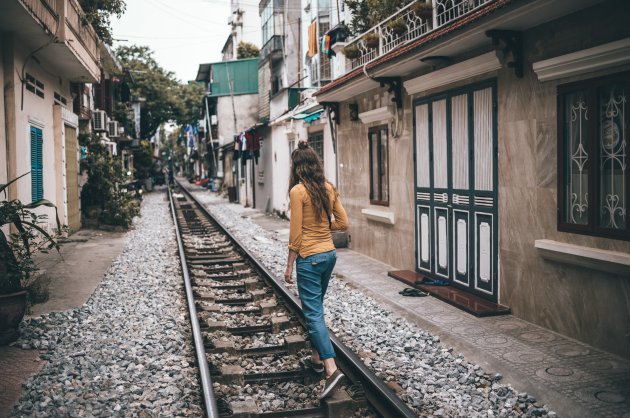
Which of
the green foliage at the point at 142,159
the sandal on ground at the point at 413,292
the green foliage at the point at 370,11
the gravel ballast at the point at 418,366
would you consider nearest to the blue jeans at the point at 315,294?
the gravel ballast at the point at 418,366

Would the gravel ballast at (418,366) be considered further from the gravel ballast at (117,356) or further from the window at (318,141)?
the window at (318,141)

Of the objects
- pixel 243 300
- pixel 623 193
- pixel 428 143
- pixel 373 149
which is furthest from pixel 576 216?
pixel 373 149

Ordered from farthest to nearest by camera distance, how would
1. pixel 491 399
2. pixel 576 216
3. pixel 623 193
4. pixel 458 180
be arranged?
pixel 458 180 → pixel 576 216 → pixel 623 193 → pixel 491 399

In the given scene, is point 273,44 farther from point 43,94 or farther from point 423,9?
point 423,9

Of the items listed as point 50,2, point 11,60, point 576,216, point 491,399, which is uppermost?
point 50,2

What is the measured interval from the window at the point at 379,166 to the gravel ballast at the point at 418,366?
3.22 m

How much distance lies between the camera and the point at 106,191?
61.4ft

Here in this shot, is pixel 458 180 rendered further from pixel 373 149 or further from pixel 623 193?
pixel 373 149

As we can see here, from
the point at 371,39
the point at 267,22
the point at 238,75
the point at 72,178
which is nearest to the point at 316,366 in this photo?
the point at 371,39

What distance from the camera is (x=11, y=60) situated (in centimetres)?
1148

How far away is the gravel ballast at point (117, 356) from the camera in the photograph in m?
4.90

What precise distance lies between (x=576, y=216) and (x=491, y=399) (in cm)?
233

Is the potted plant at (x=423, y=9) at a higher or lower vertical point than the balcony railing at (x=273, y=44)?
lower

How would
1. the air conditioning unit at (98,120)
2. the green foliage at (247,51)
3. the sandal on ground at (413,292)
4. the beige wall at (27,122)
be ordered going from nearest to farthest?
the sandal on ground at (413,292)
the beige wall at (27,122)
the air conditioning unit at (98,120)
the green foliage at (247,51)
